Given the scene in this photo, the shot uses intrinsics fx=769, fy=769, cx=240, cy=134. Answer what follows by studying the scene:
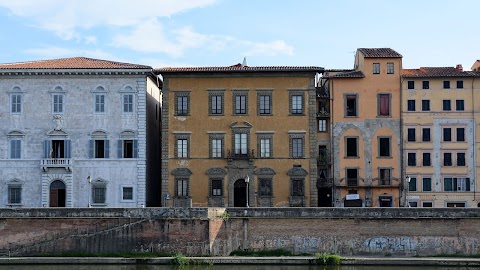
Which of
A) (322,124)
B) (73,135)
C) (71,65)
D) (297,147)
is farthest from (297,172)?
(71,65)

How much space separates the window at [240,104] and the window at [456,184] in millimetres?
14101

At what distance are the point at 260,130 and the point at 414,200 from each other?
11249mm

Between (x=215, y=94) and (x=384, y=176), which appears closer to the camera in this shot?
(x=215, y=94)

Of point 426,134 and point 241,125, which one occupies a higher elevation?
point 241,125

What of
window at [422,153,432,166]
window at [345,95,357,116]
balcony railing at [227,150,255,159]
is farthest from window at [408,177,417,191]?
balcony railing at [227,150,255,159]

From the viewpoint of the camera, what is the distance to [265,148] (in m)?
50.1

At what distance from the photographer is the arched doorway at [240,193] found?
50.2 m

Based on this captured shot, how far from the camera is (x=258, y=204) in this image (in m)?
49.8

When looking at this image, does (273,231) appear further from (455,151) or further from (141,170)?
(455,151)

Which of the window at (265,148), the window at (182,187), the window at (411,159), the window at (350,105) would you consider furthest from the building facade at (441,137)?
the window at (182,187)

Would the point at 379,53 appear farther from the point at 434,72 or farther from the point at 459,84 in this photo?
the point at 459,84

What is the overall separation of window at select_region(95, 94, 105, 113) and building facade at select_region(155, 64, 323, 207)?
4.02 m

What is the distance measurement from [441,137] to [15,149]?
28.0m

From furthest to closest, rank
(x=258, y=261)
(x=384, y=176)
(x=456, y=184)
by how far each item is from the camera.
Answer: (x=456, y=184), (x=384, y=176), (x=258, y=261)
